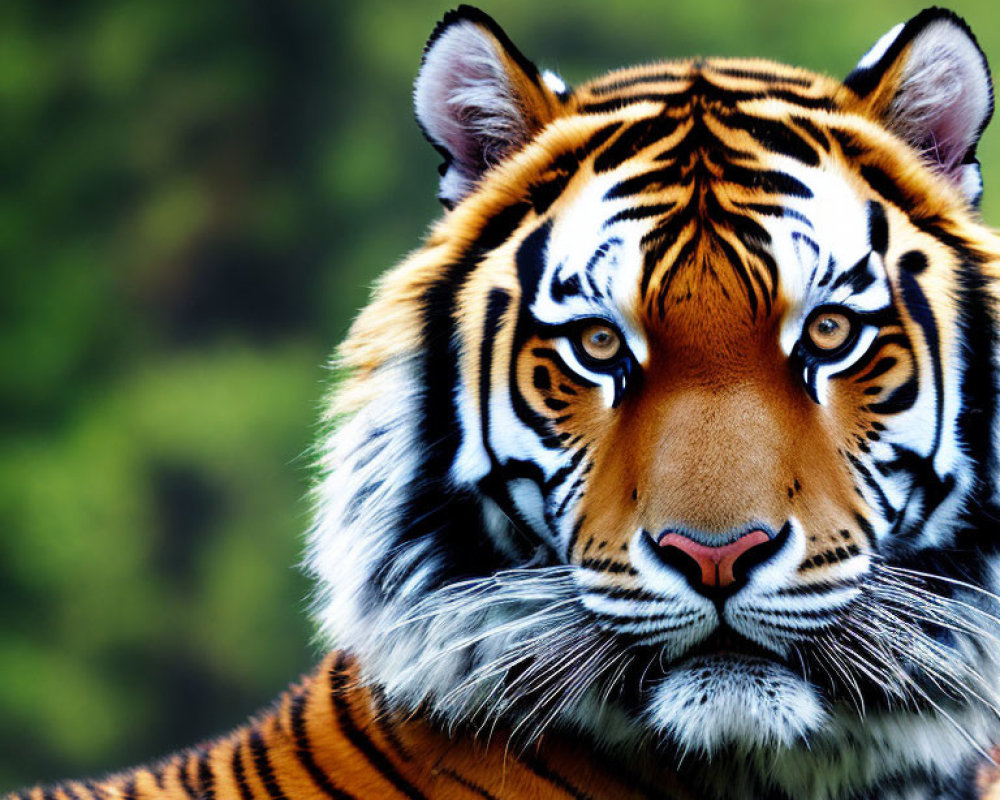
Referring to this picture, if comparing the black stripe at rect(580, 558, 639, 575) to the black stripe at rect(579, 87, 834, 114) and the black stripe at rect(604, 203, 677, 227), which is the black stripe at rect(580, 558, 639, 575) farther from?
the black stripe at rect(579, 87, 834, 114)

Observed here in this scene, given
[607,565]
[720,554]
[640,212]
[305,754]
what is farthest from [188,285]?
[720,554]

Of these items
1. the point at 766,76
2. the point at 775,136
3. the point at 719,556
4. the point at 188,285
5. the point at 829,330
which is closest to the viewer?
the point at 719,556

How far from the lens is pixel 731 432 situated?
1.22m

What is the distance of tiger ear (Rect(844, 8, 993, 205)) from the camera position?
55.7 inches

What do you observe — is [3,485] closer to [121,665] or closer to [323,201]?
[121,665]

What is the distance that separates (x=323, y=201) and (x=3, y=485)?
227 cm

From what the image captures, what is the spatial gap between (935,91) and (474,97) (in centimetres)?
53

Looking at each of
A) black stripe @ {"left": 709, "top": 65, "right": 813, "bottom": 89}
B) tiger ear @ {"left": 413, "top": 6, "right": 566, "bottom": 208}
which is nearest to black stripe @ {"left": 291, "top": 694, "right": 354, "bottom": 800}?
tiger ear @ {"left": 413, "top": 6, "right": 566, "bottom": 208}

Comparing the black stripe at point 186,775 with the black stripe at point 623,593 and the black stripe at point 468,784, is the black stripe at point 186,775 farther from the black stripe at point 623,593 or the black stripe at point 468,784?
the black stripe at point 623,593

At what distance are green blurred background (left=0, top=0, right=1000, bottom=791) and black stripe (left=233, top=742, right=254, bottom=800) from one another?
4.58 meters

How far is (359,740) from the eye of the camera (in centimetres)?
142

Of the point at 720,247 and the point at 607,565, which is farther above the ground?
the point at 720,247

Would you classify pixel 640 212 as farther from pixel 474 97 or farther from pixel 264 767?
pixel 264 767

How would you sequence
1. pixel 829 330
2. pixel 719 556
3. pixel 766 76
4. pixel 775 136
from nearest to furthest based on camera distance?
pixel 719 556 → pixel 829 330 → pixel 775 136 → pixel 766 76
